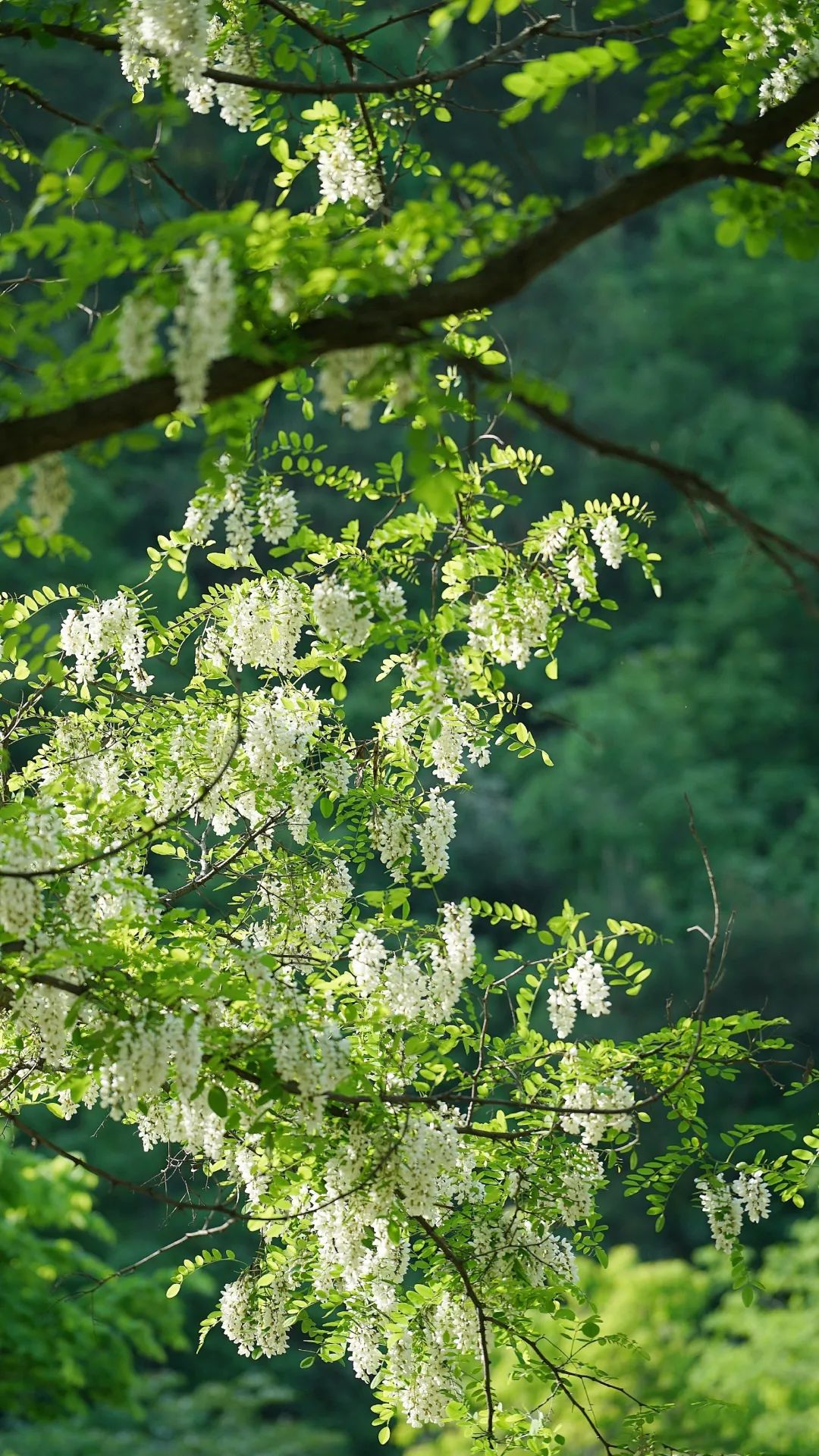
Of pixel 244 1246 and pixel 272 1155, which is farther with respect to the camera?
pixel 244 1246

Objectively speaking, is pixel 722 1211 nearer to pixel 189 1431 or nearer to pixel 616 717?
pixel 189 1431

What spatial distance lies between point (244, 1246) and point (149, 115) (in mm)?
14857

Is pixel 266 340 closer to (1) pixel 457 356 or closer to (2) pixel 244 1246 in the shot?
(1) pixel 457 356

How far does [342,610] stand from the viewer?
11.8 ft

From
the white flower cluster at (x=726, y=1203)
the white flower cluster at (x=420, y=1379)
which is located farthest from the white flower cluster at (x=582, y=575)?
the white flower cluster at (x=420, y=1379)

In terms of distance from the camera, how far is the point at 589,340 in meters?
28.2

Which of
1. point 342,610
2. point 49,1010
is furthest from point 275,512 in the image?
point 49,1010

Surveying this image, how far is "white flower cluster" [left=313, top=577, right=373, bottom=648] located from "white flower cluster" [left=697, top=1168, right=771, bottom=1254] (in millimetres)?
1521

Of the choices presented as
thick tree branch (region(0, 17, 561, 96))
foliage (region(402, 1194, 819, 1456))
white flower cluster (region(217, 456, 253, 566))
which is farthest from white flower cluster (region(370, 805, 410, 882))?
foliage (region(402, 1194, 819, 1456))

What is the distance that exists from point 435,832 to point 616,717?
60.2ft

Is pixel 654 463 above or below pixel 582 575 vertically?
above

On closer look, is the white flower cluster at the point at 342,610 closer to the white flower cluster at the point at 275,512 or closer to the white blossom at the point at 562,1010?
the white flower cluster at the point at 275,512

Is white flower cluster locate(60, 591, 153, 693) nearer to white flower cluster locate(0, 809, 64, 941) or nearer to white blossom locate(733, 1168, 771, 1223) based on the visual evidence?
white flower cluster locate(0, 809, 64, 941)

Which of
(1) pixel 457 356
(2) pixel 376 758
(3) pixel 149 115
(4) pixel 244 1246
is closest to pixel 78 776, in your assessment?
(2) pixel 376 758
